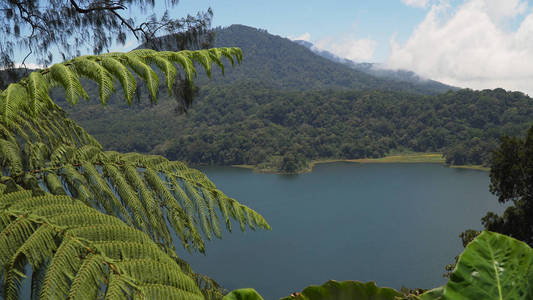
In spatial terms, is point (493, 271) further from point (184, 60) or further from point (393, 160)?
point (393, 160)

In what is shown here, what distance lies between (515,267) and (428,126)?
60604 mm

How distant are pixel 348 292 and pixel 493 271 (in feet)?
0.67

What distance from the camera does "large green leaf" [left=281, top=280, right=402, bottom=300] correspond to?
0.57 m

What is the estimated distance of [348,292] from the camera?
0.58 metres

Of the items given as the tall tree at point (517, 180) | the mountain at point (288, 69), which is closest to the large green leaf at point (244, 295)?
the tall tree at point (517, 180)

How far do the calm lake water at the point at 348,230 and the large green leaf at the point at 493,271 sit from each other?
17.9m

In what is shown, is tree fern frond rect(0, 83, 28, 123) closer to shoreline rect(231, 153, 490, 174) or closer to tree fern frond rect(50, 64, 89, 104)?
tree fern frond rect(50, 64, 89, 104)

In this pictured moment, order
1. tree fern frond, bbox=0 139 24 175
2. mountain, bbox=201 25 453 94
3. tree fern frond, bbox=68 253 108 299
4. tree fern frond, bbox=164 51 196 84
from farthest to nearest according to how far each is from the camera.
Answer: mountain, bbox=201 25 453 94 → tree fern frond, bbox=164 51 196 84 → tree fern frond, bbox=0 139 24 175 → tree fern frond, bbox=68 253 108 299

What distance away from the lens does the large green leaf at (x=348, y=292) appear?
569 millimetres

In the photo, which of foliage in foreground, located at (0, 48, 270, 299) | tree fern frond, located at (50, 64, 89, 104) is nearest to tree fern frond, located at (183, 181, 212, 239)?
foliage in foreground, located at (0, 48, 270, 299)

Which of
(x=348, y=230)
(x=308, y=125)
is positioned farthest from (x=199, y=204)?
(x=308, y=125)

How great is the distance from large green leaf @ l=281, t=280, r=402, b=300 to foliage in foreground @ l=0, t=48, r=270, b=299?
525 millimetres

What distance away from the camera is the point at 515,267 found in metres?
0.46

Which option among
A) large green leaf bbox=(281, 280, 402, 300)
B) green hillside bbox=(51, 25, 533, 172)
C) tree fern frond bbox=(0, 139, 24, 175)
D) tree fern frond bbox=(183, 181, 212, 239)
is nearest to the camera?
large green leaf bbox=(281, 280, 402, 300)
